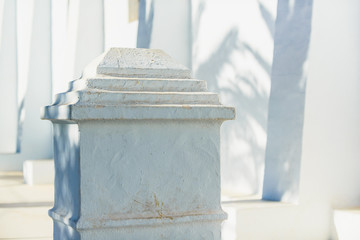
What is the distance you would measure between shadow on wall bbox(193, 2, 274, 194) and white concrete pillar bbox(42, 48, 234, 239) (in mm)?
5306

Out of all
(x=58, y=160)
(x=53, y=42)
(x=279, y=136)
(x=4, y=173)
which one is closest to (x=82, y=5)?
(x=53, y=42)

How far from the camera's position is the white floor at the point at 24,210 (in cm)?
719

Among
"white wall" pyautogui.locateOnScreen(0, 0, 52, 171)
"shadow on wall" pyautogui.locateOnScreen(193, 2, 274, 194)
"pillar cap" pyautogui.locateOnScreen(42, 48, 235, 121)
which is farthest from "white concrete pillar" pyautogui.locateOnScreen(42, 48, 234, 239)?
"white wall" pyautogui.locateOnScreen(0, 0, 52, 171)

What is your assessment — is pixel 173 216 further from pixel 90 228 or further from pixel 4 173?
pixel 4 173

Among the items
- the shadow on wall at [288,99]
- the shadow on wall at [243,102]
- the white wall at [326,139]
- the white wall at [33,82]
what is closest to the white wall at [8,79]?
the white wall at [33,82]

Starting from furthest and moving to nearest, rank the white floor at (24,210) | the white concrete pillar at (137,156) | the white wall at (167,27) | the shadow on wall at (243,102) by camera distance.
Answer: the white wall at (167,27) < the shadow on wall at (243,102) < the white floor at (24,210) < the white concrete pillar at (137,156)

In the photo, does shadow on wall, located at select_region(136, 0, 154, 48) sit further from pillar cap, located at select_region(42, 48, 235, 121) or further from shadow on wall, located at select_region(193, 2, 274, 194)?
pillar cap, located at select_region(42, 48, 235, 121)

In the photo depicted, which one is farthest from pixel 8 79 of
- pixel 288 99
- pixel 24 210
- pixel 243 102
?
pixel 288 99

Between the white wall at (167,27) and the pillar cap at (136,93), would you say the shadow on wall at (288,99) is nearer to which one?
the white wall at (167,27)

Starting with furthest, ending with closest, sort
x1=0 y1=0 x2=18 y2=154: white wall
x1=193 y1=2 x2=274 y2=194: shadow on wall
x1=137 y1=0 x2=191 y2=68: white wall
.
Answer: x1=0 y1=0 x2=18 y2=154: white wall, x1=137 y1=0 x2=191 y2=68: white wall, x1=193 y1=2 x2=274 y2=194: shadow on wall

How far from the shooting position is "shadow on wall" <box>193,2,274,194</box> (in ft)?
25.5

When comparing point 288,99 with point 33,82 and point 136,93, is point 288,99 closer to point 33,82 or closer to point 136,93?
point 136,93

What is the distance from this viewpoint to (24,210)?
8812mm

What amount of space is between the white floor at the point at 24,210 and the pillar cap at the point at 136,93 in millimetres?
4750
